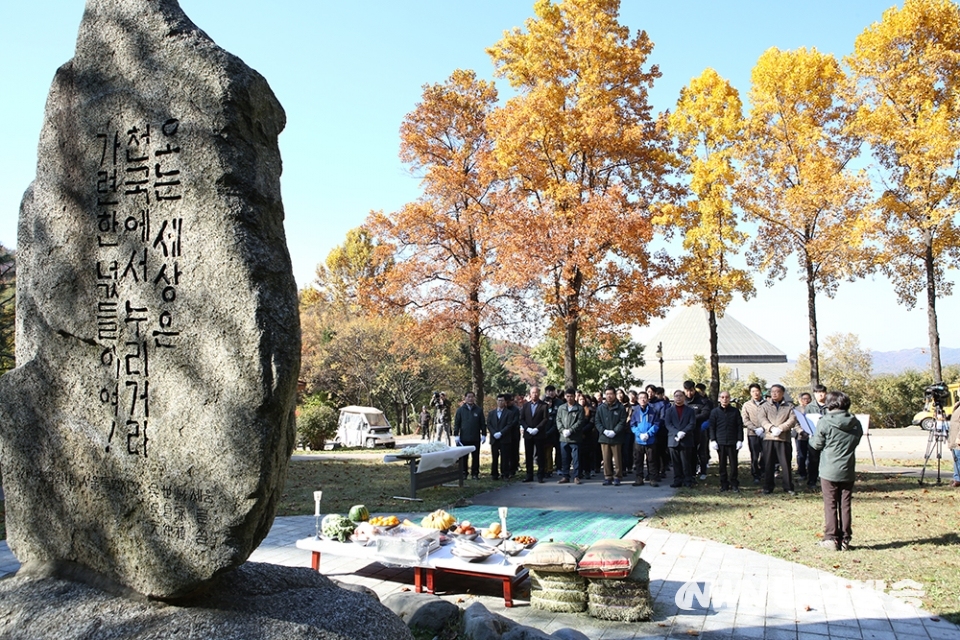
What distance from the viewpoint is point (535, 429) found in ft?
45.3

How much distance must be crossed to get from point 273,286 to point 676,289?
49.7ft

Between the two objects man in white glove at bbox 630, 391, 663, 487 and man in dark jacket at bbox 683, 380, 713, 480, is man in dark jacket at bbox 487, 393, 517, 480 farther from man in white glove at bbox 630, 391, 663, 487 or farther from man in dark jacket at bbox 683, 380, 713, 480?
man in dark jacket at bbox 683, 380, 713, 480

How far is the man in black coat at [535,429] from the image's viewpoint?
13773 millimetres

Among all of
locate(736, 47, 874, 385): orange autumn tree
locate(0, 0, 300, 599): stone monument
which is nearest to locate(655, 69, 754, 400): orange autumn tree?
locate(736, 47, 874, 385): orange autumn tree

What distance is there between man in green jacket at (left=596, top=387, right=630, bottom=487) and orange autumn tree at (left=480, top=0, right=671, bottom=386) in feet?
13.7

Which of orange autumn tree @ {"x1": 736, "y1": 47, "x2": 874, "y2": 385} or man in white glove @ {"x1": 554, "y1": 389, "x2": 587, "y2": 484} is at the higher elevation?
orange autumn tree @ {"x1": 736, "y1": 47, "x2": 874, "y2": 385}

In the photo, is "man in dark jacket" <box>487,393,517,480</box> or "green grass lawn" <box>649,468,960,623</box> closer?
"green grass lawn" <box>649,468,960,623</box>

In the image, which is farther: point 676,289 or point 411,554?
point 676,289

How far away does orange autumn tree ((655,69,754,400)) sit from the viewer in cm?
1931

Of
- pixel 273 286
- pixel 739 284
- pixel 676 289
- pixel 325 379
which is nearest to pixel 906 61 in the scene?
pixel 739 284

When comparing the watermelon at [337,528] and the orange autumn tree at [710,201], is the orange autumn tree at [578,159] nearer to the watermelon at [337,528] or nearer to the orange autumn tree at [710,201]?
the orange autumn tree at [710,201]

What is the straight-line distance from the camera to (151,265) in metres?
3.34

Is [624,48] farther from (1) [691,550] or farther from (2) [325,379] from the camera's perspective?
(2) [325,379]

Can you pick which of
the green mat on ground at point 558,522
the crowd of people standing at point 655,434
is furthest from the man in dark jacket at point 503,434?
the green mat on ground at point 558,522
